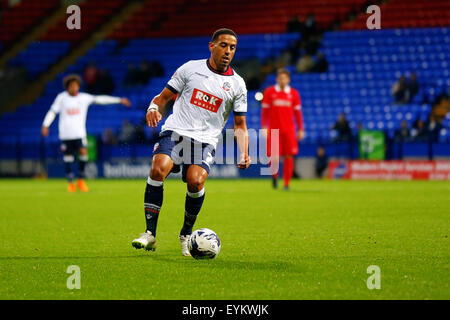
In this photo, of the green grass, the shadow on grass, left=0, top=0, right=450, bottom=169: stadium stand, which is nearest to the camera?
the green grass

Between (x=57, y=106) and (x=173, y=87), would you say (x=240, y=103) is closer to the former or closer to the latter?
(x=173, y=87)

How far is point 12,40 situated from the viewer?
3094 cm

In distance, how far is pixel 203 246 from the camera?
21.5ft

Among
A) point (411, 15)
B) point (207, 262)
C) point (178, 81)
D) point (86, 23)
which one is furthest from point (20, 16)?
point (207, 262)

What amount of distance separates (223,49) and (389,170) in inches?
577

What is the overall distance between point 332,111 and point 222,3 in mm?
7317

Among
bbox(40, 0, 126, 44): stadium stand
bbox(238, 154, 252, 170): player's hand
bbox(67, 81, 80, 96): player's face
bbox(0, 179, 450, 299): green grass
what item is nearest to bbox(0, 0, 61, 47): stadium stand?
bbox(40, 0, 126, 44): stadium stand

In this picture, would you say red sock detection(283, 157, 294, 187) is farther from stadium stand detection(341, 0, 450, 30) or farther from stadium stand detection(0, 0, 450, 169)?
→ stadium stand detection(341, 0, 450, 30)

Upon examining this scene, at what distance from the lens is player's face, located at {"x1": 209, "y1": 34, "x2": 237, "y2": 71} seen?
23.0ft

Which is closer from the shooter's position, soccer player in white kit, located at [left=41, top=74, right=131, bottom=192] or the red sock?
the red sock

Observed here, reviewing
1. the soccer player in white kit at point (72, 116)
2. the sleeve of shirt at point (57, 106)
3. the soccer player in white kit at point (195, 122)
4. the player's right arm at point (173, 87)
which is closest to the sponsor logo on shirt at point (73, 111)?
the soccer player in white kit at point (72, 116)

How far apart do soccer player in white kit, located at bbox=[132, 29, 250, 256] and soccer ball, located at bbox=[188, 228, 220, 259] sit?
322 mm

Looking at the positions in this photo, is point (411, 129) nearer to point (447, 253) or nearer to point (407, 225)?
point (407, 225)

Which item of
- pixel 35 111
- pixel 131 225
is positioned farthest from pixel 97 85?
pixel 131 225
